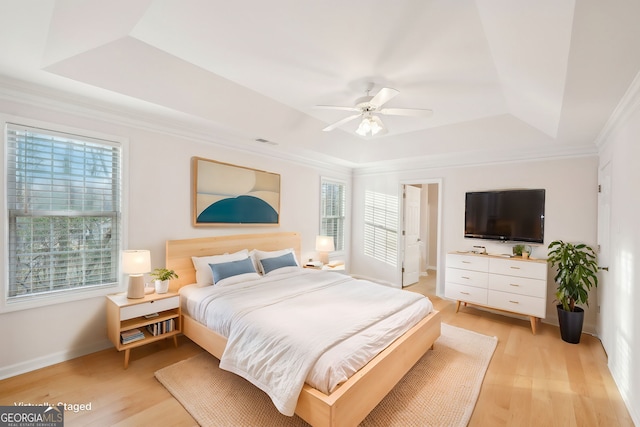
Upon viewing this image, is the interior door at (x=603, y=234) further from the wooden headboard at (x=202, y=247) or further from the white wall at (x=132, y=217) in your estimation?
the white wall at (x=132, y=217)

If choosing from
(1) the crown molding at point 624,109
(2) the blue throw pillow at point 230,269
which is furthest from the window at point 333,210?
(1) the crown molding at point 624,109

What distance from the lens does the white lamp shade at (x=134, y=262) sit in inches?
105

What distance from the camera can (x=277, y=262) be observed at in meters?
3.85

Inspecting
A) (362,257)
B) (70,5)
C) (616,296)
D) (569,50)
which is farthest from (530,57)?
(362,257)

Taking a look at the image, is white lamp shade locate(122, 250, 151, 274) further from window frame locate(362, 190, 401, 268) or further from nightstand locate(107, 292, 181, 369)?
window frame locate(362, 190, 401, 268)

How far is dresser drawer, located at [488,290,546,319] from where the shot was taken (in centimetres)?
351

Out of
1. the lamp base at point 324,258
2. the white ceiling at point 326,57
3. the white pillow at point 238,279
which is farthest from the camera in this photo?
the lamp base at point 324,258

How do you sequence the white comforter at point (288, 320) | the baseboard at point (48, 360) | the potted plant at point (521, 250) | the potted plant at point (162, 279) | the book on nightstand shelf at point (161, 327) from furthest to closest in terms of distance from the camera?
the potted plant at point (521, 250) < the potted plant at point (162, 279) < the book on nightstand shelf at point (161, 327) < the baseboard at point (48, 360) < the white comforter at point (288, 320)

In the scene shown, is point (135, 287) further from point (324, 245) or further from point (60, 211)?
point (324, 245)

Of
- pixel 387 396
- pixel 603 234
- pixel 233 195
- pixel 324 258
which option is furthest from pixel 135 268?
pixel 603 234

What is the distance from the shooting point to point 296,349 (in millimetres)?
1874

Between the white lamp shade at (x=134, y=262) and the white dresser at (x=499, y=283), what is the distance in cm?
398

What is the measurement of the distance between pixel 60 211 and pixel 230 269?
1.65m

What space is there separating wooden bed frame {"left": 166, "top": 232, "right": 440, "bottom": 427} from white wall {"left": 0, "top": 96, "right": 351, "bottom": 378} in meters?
0.17
